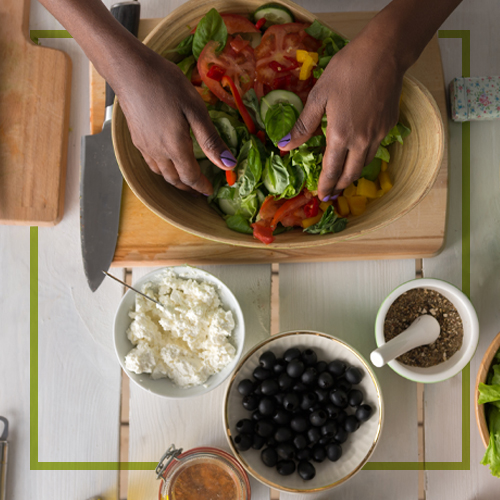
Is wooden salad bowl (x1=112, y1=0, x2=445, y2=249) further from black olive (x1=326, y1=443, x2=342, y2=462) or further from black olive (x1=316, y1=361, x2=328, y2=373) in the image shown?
black olive (x1=326, y1=443, x2=342, y2=462)

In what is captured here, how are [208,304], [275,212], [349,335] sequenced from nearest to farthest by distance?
[275,212] → [208,304] → [349,335]

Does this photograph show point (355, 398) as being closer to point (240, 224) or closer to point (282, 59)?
point (240, 224)

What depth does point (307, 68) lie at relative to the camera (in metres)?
0.96

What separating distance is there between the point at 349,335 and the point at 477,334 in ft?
1.01

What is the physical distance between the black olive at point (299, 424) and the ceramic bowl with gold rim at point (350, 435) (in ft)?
0.37

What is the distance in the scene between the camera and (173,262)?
122 centimetres

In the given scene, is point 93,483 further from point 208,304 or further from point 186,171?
point 186,171

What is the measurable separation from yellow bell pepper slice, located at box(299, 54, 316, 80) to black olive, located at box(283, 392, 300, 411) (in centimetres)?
71

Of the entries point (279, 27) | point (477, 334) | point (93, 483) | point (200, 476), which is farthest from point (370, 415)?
point (279, 27)

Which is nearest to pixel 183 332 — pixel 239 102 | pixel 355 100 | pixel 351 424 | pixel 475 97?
pixel 351 424

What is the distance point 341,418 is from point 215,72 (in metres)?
0.85

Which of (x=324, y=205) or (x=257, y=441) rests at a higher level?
(x=324, y=205)

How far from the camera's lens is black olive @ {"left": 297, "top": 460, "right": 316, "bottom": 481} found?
3.60 ft

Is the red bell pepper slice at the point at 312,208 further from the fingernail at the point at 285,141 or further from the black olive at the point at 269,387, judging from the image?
the black olive at the point at 269,387
